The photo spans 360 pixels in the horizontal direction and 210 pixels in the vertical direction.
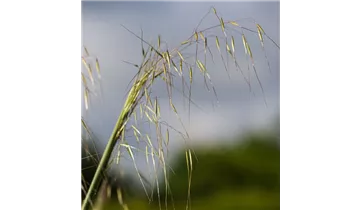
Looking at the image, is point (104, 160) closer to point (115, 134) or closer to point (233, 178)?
point (115, 134)

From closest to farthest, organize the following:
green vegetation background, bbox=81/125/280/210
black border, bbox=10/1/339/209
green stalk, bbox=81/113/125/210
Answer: black border, bbox=10/1/339/209 < green stalk, bbox=81/113/125/210 < green vegetation background, bbox=81/125/280/210

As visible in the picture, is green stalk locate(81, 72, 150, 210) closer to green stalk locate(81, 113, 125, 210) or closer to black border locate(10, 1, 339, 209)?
green stalk locate(81, 113, 125, 210)
